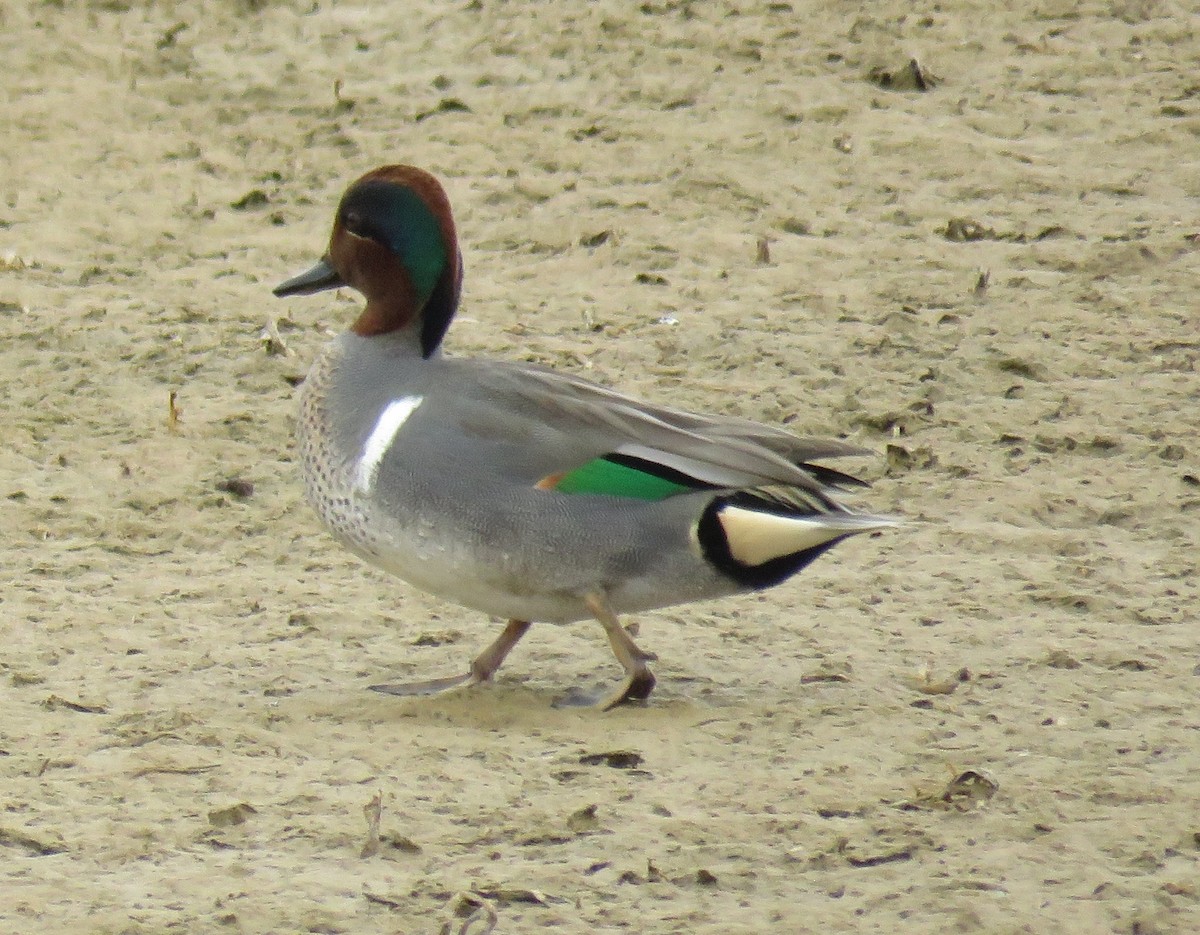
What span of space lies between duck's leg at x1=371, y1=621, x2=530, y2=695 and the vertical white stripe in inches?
16.4

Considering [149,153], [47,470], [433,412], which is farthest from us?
[149,153]

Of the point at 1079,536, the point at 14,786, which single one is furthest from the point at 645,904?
the point at 1079,536

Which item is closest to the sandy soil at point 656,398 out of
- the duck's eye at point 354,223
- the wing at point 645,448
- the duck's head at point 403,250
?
the wing at point 645,448

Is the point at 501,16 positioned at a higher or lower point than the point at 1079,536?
higher

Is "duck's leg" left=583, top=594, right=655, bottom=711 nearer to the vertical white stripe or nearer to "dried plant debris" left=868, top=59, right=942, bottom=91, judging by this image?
the vertical white stripe

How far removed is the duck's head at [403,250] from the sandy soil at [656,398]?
2.29 feet

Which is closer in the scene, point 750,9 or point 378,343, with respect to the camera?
point 378,343

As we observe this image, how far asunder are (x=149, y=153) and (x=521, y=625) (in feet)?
12.6

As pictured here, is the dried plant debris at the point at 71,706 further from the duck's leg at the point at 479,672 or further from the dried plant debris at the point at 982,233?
the dried plant debris at the point at 982,233

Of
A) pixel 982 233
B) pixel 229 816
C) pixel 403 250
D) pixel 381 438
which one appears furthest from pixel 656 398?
pixel 229 816

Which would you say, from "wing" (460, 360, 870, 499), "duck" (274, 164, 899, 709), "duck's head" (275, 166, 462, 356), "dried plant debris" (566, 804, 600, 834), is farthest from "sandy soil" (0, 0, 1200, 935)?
"duck's head" (275, 166, 462, 356)

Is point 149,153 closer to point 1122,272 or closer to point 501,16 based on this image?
point 501,16

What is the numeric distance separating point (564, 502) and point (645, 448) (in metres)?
0.20

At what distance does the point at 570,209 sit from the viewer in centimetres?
716
